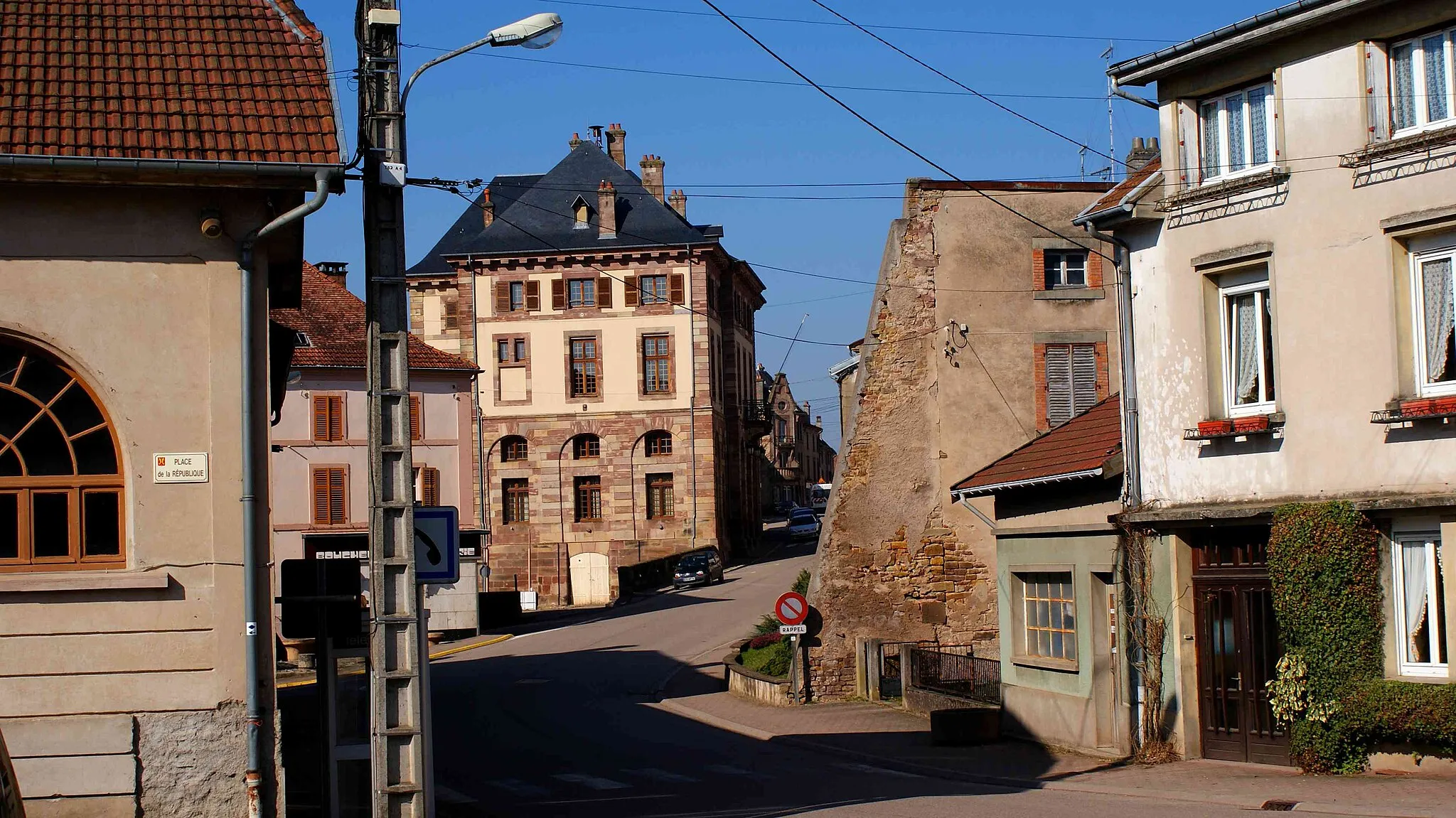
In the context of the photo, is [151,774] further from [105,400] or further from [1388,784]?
[1388,784]

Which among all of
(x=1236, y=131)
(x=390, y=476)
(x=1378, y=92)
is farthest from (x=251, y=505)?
(x=1378, y=92)

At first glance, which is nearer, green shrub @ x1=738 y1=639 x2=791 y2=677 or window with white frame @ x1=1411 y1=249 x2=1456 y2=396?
window with white frame @ x1=1411 y1=249 x2=1456 y2=396

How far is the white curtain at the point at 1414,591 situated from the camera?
599 inches

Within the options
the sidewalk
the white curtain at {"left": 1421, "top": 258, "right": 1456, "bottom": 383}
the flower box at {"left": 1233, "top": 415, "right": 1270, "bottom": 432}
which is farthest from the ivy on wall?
the white curtain at {"left": 1421, "top": 258, "right": 1456, "bottom": 383}

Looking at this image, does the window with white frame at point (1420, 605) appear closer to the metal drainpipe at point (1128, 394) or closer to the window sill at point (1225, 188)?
the metal drainpipe at point (1128, 394)

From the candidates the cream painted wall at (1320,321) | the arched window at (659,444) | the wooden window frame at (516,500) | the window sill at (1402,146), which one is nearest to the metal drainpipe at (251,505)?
the cream painted wall at (1320,321)

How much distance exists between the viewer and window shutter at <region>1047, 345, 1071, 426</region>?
1162 inches

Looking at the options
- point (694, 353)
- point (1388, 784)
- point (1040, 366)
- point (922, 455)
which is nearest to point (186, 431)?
point (1388, 784)

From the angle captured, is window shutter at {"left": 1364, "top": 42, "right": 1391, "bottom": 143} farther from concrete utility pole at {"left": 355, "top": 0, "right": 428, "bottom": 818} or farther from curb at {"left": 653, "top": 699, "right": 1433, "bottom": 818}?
concrete utility pole at {"left": 355, "top": 0, "right": 428, "bottom": 818}

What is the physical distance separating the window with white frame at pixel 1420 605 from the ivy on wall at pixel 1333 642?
0.62 ft

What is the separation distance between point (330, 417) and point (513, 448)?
17198mm

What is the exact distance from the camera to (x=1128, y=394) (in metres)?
18.5

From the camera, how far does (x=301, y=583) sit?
43.0ft

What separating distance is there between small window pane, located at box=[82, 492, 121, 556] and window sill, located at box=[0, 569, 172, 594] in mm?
237
